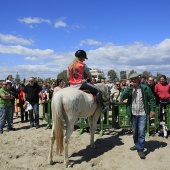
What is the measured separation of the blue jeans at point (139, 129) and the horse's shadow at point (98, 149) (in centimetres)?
94

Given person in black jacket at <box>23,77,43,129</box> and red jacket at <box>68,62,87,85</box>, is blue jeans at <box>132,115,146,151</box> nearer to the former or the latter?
red jacket at <box>68,62,87,85</box>

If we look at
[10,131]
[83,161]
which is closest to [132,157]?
[83,161]

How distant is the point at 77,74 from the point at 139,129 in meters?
2.14

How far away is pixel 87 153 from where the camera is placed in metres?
6.49

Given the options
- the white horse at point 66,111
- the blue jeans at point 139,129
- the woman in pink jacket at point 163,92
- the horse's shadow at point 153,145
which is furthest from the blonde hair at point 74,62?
the woman in pink jacket at point 163,92

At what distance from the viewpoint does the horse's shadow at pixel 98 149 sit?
610cm

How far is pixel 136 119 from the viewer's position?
6.28 metres

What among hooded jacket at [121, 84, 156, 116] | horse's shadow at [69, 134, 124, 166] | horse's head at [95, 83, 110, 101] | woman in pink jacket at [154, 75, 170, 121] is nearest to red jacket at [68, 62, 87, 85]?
horse's head at [95, 83, 110, 101]

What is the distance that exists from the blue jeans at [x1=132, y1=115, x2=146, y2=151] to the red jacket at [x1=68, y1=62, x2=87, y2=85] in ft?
5.66

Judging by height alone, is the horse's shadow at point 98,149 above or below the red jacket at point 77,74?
below

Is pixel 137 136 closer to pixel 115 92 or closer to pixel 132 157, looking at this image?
pixel 132 157

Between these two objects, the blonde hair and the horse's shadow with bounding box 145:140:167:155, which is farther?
the horse's shadow with bounding box 145:140:167:155

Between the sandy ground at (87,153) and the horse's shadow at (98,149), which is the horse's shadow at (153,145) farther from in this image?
the horse's shadow at (98,149)

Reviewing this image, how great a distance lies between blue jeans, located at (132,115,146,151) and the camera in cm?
618
